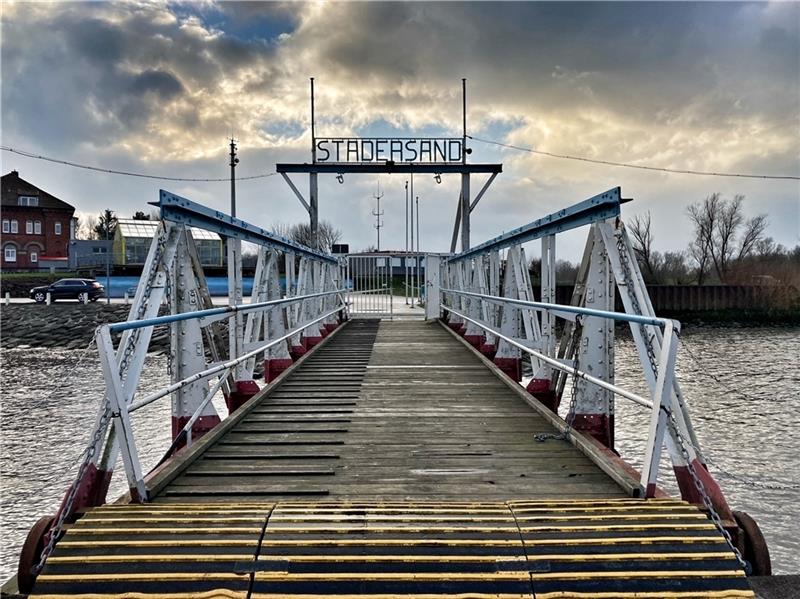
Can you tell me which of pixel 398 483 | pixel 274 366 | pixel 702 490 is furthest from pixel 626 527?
Result: pixel 274 366

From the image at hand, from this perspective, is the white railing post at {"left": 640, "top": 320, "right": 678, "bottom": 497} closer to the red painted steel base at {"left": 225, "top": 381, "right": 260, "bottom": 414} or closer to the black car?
the red painted steel base at {"left": 225, "top": 381, "right": 260, "bottom": 414}

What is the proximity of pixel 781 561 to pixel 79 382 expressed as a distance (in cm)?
1677

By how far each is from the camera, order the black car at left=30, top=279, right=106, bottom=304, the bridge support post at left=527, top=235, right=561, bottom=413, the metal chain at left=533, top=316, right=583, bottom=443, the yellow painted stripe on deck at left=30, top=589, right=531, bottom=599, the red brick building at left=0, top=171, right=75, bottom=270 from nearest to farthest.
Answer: the yellow painted stripe on deck at left=30, top=589, right=531, bottom=599
the metal chain at left=533, top=316, right=583, bottom=443
the bridge support post at left=527, top=235, right=561, bottom=413
the black car at left=30, top=279, right=106, bottom=304
the red brick building at left=0, top=171, right=75, bottom=270

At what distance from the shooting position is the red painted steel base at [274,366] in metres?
7.62

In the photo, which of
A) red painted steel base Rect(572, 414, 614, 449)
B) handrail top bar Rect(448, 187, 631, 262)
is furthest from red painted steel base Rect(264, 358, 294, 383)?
red painted steel base Rect(572, 414, 614, 449)

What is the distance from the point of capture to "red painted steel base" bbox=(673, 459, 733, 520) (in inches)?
104

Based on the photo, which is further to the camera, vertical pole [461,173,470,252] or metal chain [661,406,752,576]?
vertical pole [461,173,470,252]

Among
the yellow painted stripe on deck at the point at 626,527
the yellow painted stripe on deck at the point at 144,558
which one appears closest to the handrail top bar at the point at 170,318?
the yellow painted stripe on deck at the point at 144,558

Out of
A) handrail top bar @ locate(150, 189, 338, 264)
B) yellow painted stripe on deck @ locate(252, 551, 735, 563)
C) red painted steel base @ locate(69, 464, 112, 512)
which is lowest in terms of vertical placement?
yellow painted stripe on deck @ locate(252, 551, 735, 563)

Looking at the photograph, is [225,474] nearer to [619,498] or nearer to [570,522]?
[570,522]

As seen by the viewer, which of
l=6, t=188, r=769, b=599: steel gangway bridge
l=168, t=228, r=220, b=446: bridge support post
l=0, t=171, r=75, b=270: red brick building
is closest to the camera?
l=6, t=188, r=769, b=599: steel gangway bridge

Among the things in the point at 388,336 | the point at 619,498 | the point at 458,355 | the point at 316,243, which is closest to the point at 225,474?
the point at 619,498

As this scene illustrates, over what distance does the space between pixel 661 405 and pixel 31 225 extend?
6771 cm

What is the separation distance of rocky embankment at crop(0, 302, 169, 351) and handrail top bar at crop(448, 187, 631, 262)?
19964 mm
